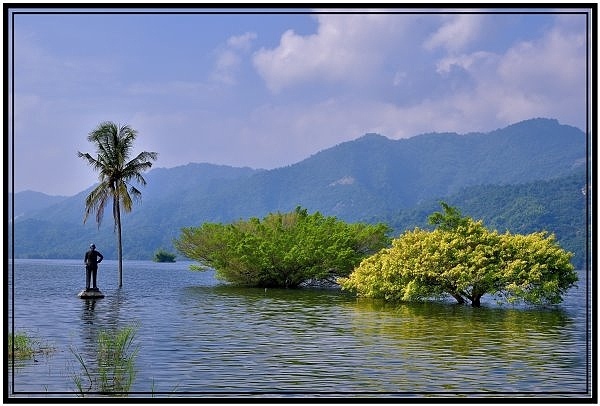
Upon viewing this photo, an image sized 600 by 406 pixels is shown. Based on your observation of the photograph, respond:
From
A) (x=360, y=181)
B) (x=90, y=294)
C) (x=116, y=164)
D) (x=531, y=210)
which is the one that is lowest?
(x=90, y=294)

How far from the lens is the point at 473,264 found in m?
20.2

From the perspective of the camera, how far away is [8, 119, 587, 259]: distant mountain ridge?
11962cm

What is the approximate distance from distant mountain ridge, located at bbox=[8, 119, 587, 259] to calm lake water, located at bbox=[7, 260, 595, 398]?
8572 centimetres

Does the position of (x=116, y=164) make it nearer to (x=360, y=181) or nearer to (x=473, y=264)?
(x=473, y=264)

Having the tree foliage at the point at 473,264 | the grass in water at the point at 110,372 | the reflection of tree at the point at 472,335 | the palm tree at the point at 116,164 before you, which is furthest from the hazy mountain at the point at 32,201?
the grass in water at the point at 110,372

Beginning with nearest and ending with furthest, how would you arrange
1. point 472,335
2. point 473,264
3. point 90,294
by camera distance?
point 472,335
point 473,264
point 90,294

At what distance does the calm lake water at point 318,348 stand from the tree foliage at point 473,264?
1.66ft

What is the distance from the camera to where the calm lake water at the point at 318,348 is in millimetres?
8844

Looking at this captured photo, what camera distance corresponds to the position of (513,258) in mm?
20250

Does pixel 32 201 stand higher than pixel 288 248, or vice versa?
pixel 32 201

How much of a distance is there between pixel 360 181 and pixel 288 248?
11816cm

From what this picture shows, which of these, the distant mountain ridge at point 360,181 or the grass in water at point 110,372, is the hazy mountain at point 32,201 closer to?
the distant mountain ridge at point 360,181

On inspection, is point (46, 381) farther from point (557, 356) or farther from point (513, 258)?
point (513, 258)

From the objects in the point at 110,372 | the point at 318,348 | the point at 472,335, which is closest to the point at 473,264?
the point at 472,335
